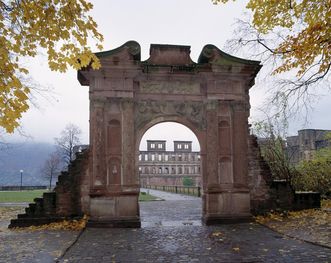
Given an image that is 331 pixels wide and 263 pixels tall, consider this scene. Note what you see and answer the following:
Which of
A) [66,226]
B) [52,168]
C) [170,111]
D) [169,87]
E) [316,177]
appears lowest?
[66,226]

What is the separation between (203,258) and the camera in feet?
26.5

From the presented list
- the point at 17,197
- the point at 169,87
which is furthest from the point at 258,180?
the point at 17,197

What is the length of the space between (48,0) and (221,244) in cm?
707

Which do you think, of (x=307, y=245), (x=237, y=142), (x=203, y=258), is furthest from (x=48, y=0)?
(x=237, y=142)

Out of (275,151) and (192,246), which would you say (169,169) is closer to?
(275,151)

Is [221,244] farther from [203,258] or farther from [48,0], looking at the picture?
[48,0]

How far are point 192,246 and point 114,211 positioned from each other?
14.0 feet

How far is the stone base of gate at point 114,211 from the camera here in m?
12.7

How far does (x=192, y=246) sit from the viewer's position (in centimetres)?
937

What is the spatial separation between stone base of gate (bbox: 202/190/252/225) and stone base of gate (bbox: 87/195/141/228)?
8.58 ft

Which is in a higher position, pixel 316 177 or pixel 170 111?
pixel 170 111

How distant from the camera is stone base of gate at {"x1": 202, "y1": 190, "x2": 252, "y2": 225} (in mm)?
13195

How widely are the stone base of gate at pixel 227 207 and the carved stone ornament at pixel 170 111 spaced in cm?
267

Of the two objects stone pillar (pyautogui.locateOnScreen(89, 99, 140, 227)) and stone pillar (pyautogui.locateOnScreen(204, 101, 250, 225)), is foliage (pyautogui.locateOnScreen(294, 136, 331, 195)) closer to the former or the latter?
stone pillar (pyautogui.locateOnScreen(204, 101, 250, 225))
